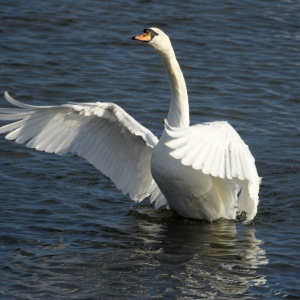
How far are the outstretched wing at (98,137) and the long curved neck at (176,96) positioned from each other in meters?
0.48

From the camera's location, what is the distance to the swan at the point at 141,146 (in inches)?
311

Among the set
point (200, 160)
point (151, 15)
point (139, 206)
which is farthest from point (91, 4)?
point (200, 160)

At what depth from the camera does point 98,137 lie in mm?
8859

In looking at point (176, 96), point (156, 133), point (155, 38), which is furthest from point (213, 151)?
point (156, 133)

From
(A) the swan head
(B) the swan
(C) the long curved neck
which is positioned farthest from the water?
(A) the swan head

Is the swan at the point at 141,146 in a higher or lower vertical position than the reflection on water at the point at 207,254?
higher

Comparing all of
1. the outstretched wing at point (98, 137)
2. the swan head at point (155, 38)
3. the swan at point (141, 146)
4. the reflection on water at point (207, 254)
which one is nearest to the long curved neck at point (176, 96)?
the swan at point (141, 146)

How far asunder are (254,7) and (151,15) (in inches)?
106

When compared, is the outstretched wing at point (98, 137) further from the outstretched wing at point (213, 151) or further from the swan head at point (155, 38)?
the outstretched wing at point (213, 151)

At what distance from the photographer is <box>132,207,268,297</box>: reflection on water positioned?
7012 millimetres

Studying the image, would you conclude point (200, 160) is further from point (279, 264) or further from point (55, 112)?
point (55, 112)

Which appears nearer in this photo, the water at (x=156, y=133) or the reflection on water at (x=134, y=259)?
the reflection on water at (x=134, y=259)

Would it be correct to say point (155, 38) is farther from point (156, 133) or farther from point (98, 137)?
point (156, 133)

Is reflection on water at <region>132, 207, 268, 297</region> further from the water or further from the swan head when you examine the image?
the swan head
